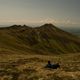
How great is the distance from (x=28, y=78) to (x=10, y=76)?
3.21 metres

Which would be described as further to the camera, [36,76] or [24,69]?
[24,69]

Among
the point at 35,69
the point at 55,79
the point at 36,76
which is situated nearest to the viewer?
the point at 55,79

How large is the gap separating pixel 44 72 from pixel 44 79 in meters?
3.61

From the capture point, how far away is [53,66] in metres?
33.5

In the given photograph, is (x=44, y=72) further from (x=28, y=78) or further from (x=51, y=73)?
(x=28, y=78)

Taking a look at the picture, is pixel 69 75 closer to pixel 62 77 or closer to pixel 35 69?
pixel 62 77

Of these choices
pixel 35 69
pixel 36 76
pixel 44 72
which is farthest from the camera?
pixel 35 69

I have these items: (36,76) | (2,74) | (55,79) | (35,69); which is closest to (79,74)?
(55,79)

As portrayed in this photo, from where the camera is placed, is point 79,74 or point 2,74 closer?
point 79,74

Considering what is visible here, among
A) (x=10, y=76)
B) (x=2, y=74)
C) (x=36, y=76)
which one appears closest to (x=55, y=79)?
(x=36, y=76)

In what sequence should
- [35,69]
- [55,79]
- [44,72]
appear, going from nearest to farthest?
[55,79] → [44,72] → [35,69]

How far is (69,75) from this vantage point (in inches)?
1102

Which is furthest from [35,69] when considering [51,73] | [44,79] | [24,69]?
[44,79]

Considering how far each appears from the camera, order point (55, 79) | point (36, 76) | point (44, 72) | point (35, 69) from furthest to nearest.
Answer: point (35, 69) < point (44, 72) < point (36, 76) < point (55, 79)
